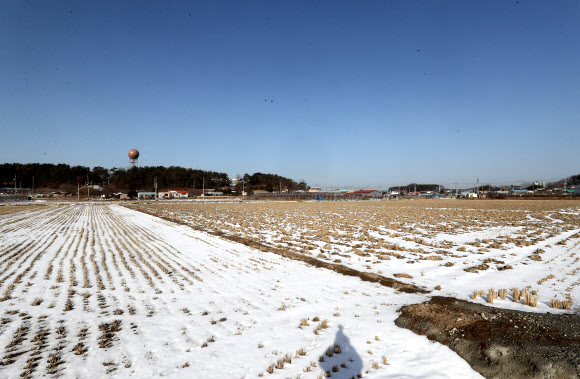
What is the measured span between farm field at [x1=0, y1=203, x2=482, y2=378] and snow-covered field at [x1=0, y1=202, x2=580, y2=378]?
31mm

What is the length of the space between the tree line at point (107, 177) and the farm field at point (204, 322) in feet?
344

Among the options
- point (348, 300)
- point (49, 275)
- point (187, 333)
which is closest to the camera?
point (187, 333)

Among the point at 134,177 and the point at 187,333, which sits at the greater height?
the point at 134,177

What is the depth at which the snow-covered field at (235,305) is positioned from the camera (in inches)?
189

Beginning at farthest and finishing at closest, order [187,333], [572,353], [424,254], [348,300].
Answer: [424,254] < [348,300] < [187,333] < [572,353]

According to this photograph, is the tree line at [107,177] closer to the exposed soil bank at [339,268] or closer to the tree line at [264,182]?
the tree line at [264,182]

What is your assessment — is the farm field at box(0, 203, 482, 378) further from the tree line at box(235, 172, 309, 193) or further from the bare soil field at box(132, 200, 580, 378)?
the tree line at box(235, 172, 309, 193)

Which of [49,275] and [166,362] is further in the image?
[49,275]

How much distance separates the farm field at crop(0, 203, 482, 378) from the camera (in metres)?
4.72

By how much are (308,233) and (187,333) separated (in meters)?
13.9

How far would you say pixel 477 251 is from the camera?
44.0ft

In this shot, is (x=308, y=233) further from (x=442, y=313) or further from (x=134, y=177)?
(x=134, y=177)

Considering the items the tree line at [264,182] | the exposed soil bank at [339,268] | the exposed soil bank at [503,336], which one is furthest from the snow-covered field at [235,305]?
the tree line at [264,182]

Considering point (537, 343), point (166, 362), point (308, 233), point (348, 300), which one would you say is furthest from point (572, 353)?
point (308, 233)
